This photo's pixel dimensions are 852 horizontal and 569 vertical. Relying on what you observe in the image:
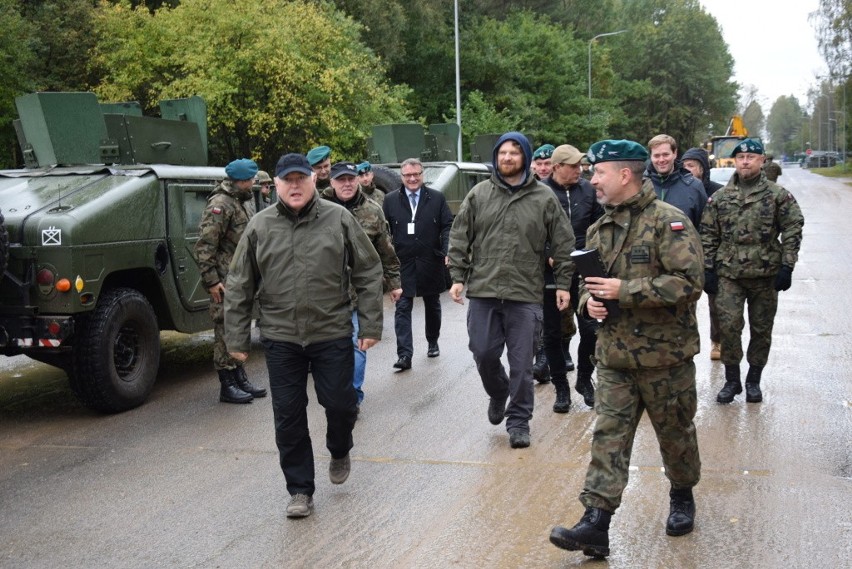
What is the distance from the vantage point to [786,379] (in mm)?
8594

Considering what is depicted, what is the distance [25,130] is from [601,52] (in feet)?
153

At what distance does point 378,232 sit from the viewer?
304 inches

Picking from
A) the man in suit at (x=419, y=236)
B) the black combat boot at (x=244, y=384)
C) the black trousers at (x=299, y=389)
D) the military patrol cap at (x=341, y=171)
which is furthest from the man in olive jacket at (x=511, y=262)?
the man in suit at (x=419, y=236)

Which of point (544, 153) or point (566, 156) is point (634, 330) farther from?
point (544, 153)

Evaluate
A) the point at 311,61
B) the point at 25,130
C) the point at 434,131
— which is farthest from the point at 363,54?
the point at 25,130

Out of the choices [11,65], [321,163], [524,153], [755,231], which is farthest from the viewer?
[11,65]

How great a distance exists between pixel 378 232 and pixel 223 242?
1299 mm

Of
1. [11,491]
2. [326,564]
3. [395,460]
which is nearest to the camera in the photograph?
[326,564]

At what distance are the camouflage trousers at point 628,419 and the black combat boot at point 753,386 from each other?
309 cm

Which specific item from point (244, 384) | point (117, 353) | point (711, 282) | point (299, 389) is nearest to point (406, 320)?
point (244, 384)

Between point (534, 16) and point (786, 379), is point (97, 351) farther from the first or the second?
point (534, 16)

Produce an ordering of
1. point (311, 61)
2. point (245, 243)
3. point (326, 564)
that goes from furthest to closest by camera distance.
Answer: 1. point (311, 61)
2. point (245, 243)
3. point (326, 564)

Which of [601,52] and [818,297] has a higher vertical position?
[601,52]

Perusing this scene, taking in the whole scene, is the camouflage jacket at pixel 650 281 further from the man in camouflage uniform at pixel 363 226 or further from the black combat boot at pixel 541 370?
the black combat boot at pixel 541 370
